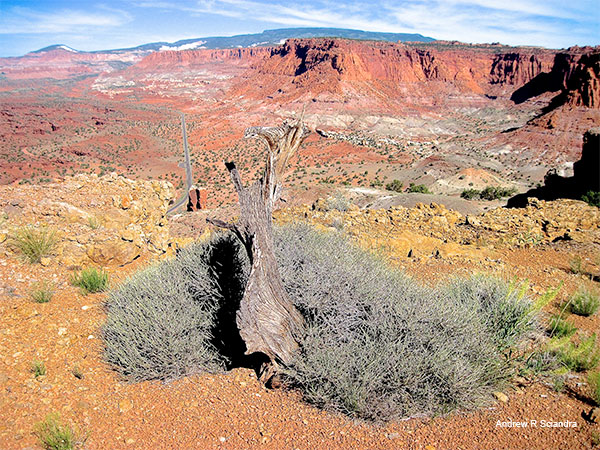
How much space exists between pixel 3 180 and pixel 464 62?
9150 centimetres

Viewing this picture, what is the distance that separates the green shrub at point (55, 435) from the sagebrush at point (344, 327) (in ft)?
2.41

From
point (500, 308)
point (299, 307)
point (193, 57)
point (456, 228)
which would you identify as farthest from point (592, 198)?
point (193, 57)

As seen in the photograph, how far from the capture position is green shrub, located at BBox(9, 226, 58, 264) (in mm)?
5531

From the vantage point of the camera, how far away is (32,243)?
218 inches

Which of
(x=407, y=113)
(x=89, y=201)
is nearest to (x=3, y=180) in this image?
(x=89, y=201)

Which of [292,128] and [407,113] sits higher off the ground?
[407,113]

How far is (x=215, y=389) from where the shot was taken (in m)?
3.51

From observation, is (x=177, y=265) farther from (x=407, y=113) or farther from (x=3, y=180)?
(x=407, y=113)

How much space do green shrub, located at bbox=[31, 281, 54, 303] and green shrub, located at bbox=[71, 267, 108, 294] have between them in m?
0.30

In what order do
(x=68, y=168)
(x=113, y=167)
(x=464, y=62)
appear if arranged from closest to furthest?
(x=68, y=168) < (x=113, y=167) < (x=464, y=62)

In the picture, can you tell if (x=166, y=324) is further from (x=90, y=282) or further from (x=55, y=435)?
(x=90, y=282)

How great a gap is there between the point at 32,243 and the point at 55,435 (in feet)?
12.6

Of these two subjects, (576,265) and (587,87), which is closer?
(576,265)

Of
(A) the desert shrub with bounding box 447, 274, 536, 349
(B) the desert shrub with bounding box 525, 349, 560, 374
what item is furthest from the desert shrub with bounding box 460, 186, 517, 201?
(B) the desert shrub with bounding box 525, 349, 560, 374
